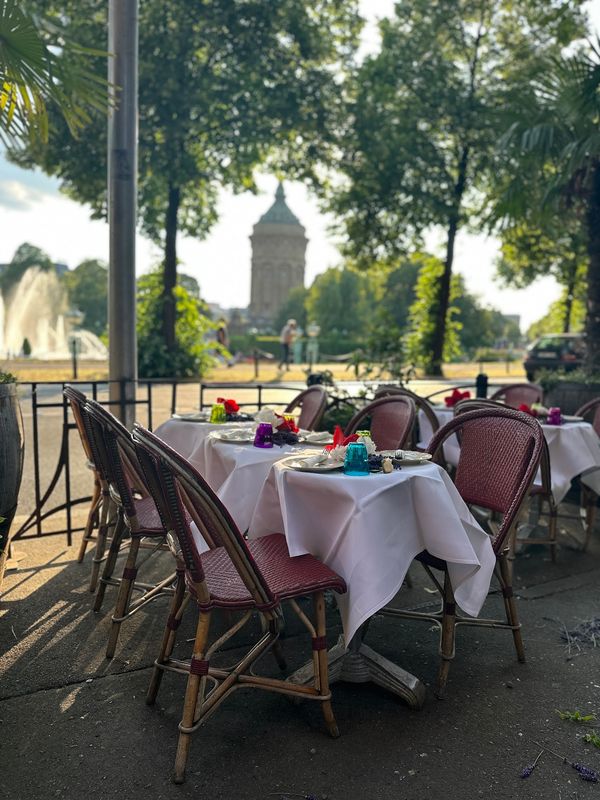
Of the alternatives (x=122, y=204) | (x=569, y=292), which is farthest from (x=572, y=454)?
(x=569, y=292)

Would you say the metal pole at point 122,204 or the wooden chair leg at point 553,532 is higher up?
the metal pole at point 122,204

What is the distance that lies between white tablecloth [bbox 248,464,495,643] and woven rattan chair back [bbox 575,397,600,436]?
3173 millimetres

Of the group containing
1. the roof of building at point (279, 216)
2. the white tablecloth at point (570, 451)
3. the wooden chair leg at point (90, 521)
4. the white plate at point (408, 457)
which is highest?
the roof of building at point (279, 216)

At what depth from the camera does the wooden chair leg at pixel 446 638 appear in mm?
3234

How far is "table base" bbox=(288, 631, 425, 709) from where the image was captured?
10.2 feet

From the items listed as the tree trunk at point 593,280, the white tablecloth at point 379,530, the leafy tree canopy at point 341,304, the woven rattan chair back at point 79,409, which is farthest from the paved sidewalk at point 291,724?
the leafy tree canopy at point 341,304

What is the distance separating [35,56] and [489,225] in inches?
314

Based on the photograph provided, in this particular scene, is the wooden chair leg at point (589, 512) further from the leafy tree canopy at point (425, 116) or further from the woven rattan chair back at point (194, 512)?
the leafy tree canopy at point (425, 116)

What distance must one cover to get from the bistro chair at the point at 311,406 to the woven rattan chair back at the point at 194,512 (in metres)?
2.87

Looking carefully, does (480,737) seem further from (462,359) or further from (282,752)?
(462,359)

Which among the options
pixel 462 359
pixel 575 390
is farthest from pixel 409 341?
pixel 462 359

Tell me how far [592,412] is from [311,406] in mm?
2477

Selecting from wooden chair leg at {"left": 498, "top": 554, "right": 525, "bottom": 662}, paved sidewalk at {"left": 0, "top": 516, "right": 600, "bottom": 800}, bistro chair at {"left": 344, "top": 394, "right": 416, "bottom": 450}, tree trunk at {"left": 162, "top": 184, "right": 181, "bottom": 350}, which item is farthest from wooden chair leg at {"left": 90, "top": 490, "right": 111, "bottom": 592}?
tree trunk at {"left": 162, "top": 184, "right": 181, "bottom": 350}

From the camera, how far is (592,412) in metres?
6.36
